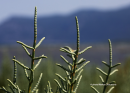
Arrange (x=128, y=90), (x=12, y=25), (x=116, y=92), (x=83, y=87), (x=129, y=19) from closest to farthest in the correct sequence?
(x=128, y=90) < (x=83, y=87) < (x=116, y=92) < (x=129, y=19) < (x=12, y=25)

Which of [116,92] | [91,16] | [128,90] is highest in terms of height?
[91,16]

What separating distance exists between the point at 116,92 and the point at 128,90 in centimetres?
80

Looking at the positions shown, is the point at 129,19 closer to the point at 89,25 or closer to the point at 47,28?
the point at 89,25

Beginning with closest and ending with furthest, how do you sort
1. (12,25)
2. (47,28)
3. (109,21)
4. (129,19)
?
(129,19)
(109,21)
(12,25)
(47,28)

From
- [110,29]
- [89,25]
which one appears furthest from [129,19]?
[89,25]

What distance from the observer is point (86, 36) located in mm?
73562

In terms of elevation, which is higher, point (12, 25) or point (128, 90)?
point (12, 25)

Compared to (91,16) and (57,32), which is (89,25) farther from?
(57,32)

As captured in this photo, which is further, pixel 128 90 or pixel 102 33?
pixel 102 33

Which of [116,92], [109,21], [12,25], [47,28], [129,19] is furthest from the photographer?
[47,28]

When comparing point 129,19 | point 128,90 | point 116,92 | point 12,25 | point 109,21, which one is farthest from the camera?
point 12,25

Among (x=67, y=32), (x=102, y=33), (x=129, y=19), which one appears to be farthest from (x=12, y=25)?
(x=129, y=19)

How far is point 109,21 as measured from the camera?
75.9 meters

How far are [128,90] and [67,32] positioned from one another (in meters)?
76.1
